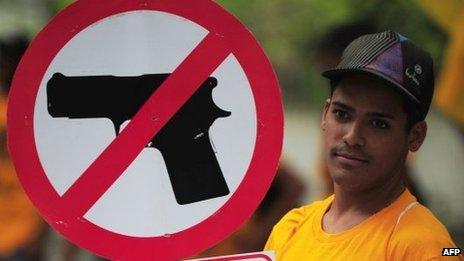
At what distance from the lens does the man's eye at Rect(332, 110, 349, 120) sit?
251cm

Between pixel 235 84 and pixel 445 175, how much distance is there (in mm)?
1105

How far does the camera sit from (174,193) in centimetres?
252

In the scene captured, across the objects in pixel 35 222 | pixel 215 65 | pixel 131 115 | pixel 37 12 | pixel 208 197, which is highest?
pixel 37 12

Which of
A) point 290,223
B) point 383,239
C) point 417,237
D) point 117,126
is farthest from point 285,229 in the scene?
point 117,126

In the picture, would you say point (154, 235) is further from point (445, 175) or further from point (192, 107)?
point (445, 175)

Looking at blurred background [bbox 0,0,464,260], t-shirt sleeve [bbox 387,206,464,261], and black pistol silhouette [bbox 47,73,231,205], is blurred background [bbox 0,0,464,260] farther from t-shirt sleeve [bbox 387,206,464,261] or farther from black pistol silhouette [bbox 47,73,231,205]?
t-shirt sleeve [bbox 387,206,464,261]

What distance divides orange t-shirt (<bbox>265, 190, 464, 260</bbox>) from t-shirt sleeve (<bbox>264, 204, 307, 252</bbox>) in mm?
73

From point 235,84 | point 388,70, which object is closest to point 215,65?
point 235,84

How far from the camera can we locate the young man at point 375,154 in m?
2.38

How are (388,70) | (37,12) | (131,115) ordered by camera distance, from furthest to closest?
(37,12)
(131,115)
(388,70)

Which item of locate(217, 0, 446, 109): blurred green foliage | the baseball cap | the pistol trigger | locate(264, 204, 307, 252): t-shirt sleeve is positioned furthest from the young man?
the pistol trigger

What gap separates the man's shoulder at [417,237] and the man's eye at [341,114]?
1.11 feet

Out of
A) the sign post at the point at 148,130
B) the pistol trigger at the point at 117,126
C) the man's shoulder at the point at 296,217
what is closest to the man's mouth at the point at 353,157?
the sign post at the point at 148,130

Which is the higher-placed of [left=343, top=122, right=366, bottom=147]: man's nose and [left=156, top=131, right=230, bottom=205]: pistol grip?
[left=343, top=122, right=366, bottom=147]: man's nose
